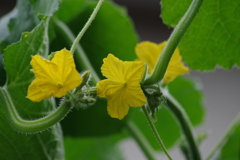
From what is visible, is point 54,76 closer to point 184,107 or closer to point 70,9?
point 70,9

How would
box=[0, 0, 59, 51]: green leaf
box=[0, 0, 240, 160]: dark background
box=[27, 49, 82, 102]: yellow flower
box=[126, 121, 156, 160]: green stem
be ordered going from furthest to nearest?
box=[0, 0, 240, 160]: dark background → box=[126, 121, 156, 160]: green stem → box=[0, 0, 59, 51]: green leaf → box=[27, 49, 82, 102]: yellow flower

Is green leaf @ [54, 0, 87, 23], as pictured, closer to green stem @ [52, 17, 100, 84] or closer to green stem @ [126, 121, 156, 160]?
green stem @ [52, 17, 100, 84]

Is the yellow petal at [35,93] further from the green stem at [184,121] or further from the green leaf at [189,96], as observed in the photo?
the green leaf at [189,96]

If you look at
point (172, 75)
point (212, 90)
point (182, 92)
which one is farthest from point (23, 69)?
point (212, 90)

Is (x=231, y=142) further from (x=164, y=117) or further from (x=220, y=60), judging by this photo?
(x=220, y=60)

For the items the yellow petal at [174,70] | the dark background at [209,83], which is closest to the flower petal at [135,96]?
the yellow petal at [174,70]

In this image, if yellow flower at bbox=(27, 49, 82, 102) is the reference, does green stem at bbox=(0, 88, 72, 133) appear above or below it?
below

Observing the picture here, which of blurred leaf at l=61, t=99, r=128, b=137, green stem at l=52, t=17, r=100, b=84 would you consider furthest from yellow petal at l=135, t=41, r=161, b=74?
blurred leaf at l=61, t=99, r=128, b=137
